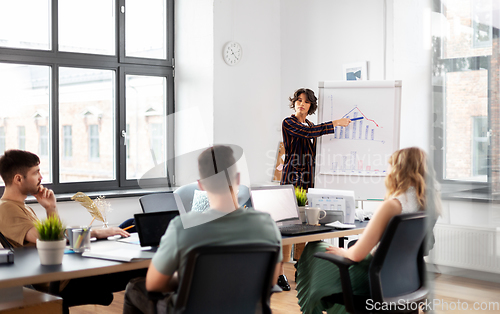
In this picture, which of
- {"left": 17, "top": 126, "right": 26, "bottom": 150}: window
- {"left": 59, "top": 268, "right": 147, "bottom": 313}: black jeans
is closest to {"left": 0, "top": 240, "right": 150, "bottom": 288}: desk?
{"left": 59, "top": 268, "right": 147, "bottom": 313}: black jeans

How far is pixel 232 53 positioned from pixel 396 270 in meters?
3.51

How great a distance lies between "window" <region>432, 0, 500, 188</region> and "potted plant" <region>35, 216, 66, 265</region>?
58.7 inches

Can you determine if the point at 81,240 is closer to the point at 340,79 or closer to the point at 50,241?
the point at 50,241

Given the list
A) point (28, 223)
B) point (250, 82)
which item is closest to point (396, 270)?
point (28, 223)

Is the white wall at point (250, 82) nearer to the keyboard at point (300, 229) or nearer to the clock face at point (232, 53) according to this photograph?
the clock face at point (232, 53)

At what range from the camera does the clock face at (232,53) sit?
16.9 ft

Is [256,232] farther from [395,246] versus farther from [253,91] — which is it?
[253,91]

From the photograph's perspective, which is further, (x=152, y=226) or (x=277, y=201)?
(x=277, y=201)

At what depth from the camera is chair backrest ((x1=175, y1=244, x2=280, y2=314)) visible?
164 centimetres

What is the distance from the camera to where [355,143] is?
161 inches

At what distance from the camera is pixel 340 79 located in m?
4.98

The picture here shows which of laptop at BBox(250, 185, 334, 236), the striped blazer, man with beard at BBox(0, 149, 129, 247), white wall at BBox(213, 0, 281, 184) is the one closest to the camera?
man with beard at BBox(0, 149, 129, 247)

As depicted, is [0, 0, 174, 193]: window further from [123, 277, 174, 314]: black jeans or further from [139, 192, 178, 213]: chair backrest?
[123, 277, 174, 314]: black jeans

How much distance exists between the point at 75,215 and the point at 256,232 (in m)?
3.12
